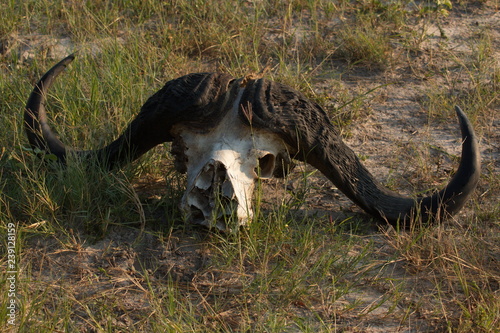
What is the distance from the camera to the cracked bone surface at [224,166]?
12.3 ft

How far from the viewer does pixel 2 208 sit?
421cm

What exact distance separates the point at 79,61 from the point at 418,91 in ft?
9.57

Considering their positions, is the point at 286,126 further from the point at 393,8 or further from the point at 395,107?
the point at 393,8

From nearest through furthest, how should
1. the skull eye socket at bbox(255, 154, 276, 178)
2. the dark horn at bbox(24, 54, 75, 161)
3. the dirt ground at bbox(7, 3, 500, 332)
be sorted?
the dirt ground at bbox(7, 3, 500, 332), the skull eye socket at bbox(255, 154, 276, 178), the dark horn at bbox(24, 54, 75, 161)

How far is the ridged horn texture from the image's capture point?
12.7 ft

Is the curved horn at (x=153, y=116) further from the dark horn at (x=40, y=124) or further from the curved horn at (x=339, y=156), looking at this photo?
the curved horn at (x=339, y=156)

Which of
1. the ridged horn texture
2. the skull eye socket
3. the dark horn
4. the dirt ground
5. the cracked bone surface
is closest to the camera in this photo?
the dirt ground

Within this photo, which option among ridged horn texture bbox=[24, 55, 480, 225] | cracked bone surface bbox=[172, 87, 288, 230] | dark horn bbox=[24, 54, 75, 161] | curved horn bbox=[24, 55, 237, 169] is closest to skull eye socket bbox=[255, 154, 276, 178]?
cracked bone surface bbox=[172, 87, 288, 230]

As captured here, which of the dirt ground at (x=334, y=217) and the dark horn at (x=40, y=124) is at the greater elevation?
the dark horn at (x=40, y=124)

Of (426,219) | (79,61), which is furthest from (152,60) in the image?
(426,219)

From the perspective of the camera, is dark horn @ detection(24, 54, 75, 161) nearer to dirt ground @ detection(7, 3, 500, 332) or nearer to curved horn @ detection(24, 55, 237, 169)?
curved horn @ detection(24, 55, 237, 169)

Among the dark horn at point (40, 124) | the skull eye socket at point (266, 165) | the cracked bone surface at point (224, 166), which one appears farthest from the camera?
the dark horn at point (40, 124)

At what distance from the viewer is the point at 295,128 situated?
389 centimetres

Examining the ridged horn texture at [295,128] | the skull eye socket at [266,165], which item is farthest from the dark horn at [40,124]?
the skull eye socket at [266,165]
